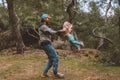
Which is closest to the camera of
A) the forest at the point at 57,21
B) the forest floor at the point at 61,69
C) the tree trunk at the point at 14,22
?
the forest floor at the point at 61,69

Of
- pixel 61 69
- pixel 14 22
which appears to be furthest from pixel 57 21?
pixel 61 69

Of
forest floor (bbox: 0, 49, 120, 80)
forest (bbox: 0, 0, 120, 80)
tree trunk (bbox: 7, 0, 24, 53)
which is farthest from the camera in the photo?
forest (bbox: 0, 0, 120, 80)

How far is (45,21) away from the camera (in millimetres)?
9664

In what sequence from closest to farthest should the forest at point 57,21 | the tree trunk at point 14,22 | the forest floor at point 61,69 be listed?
the forest floor at point 61,69, the tree trunk at point 14,22, the forest at point 57,21

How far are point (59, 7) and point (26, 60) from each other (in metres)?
6.60

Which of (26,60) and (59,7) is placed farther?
(59,7)

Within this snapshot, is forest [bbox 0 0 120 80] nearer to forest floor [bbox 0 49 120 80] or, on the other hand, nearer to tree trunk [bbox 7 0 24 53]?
tree trunk [bbox 7 0 24 53]

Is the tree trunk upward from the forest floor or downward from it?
upward

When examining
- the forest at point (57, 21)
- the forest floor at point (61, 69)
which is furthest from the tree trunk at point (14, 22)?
the forest floor at point (61, 69)

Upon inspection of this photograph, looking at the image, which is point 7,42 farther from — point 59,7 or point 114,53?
point 114,53

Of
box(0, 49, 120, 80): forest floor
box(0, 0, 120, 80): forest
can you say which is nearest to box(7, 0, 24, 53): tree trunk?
box(0, 0, 120, 80): forest

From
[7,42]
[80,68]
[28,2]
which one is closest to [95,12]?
[28,2]

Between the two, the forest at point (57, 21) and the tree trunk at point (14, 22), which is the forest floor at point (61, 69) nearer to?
the tree trunk at point (14, 22)

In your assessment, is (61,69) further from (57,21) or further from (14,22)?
(57,21)
